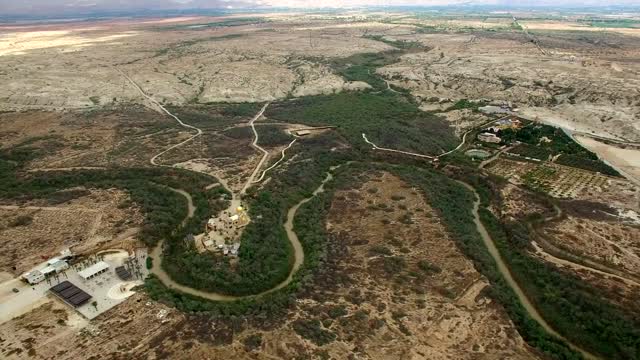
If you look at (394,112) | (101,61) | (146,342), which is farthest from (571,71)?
(101,61)

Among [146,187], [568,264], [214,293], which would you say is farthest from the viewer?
[146,187]

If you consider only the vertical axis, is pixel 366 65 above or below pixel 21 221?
above

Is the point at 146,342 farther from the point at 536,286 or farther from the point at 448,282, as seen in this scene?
the point at 536,286

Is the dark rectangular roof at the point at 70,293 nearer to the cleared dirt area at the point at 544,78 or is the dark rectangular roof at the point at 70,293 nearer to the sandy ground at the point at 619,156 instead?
the sandy ground at the point at 619,156

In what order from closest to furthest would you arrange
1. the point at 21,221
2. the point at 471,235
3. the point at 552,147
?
the point at 471,235 → the point at 21,221 → the point at 552,147

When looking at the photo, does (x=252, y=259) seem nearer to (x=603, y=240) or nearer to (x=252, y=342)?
(x=252, y=342)

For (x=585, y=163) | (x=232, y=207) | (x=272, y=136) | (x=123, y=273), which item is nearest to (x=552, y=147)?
(x=585, y=163)
